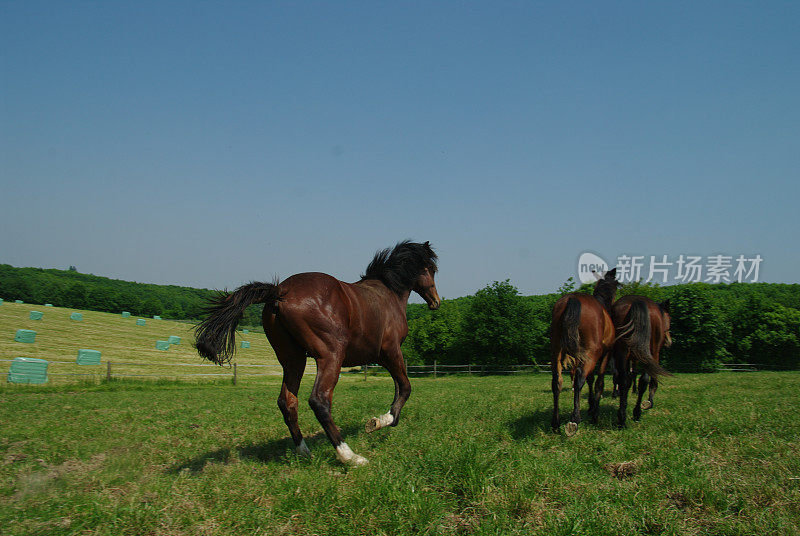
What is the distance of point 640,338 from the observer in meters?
7.95

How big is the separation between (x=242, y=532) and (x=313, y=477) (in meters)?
1.06

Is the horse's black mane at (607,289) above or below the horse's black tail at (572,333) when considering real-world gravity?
above

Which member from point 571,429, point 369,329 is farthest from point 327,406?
point 571,429

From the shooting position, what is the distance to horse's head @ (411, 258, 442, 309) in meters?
7.51

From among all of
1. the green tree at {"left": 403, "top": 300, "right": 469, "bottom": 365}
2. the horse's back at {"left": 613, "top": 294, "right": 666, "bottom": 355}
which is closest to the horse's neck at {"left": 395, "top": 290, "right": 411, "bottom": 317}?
the horse's back at {"left": 613, "top": 294, "right": 666, "bottom": 355}

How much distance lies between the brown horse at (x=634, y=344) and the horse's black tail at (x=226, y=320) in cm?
614

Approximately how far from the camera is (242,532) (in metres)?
3.20

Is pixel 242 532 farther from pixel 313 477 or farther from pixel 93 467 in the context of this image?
pixel 93 467

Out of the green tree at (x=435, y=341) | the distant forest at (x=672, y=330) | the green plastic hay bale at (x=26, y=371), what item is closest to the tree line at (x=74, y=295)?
the green tree at (x=435, y=341)

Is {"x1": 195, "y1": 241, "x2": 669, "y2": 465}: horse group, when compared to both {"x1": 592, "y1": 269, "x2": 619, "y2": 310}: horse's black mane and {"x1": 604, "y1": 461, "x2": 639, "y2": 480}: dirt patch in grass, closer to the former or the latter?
{"x1": 592, "y1": 269, "x2": 619, "y2": 310}: horse's black mane

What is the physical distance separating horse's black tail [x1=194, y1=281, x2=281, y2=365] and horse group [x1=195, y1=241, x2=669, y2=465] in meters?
0.01

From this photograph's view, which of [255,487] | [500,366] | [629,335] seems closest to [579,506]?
[255,487]

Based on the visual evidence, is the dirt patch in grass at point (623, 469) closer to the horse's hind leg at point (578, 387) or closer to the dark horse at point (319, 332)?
the horse's hind leg at point (578, 387)

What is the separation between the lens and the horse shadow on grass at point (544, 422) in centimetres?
692
